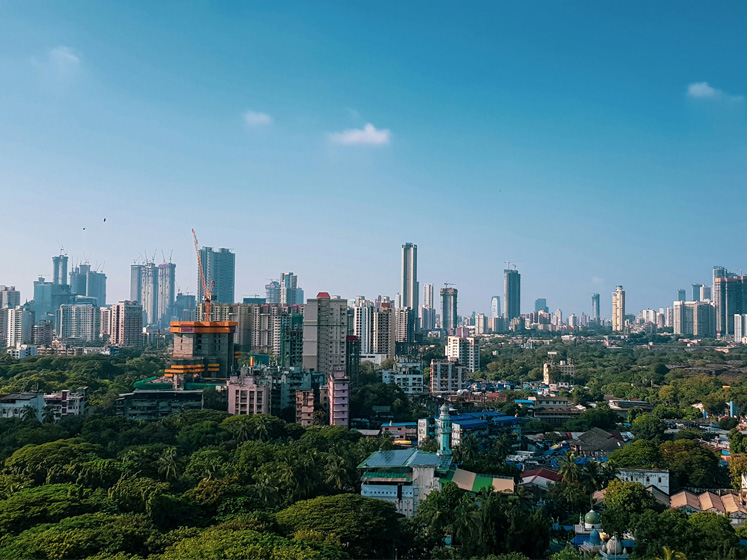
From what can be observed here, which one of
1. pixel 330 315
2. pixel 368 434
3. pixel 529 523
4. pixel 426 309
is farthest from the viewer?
pixel 426 309

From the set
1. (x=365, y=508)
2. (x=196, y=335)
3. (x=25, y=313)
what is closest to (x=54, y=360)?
(x=196, y=335)

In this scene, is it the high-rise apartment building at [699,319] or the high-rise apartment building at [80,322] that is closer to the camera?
the high-rise apartment building at [80,322]

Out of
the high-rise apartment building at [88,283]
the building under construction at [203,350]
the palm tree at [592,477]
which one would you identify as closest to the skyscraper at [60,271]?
the high-rise apartment building at [88,283]

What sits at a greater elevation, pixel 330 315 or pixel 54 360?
pixel 330 315

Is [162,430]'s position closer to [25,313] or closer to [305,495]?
[305,495]

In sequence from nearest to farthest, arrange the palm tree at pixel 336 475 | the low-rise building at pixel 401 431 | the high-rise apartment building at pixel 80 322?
the palm tree at pixel 336 475 → the low-rise building at pixel 401 431 → the high-rise apartment building at pixel 80 322

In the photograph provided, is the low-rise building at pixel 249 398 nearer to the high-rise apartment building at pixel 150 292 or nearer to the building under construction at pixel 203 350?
the building under construction at pixel 203 350
